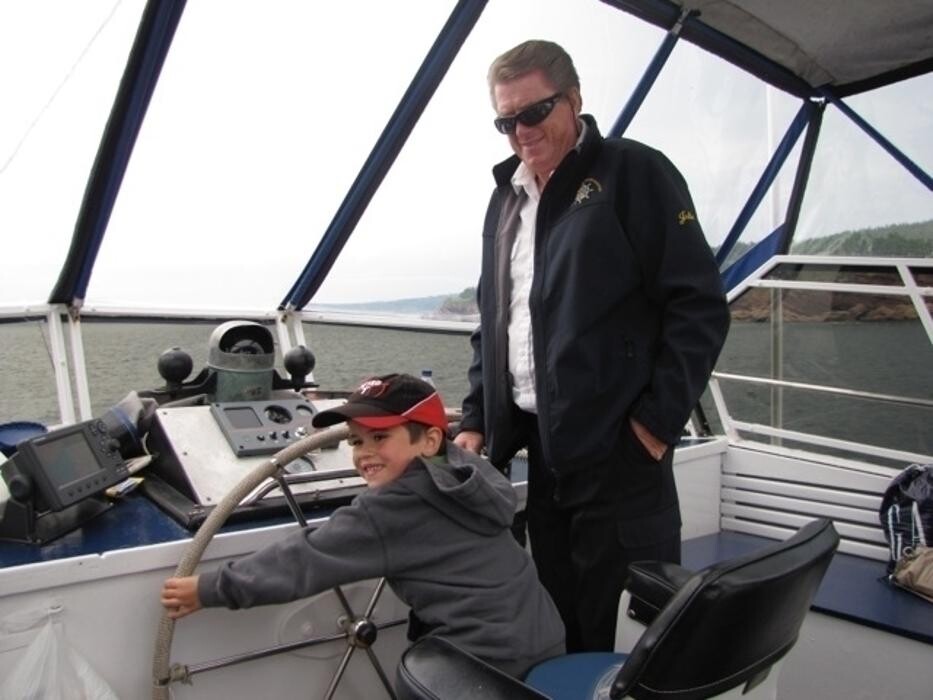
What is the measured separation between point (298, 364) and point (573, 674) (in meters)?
1.32

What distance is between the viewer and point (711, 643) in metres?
0.84

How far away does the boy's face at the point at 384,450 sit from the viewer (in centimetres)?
133

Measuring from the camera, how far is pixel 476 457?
1396 millimetres

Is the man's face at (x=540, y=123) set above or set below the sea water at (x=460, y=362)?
above

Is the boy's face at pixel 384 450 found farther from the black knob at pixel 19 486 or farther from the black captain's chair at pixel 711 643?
the black knob at pixel 19 486

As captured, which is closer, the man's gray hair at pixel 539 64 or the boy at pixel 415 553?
the boy at pixel 415 553

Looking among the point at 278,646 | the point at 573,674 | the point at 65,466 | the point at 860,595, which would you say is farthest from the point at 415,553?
the point at 860,595

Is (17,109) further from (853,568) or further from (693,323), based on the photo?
(853,568)

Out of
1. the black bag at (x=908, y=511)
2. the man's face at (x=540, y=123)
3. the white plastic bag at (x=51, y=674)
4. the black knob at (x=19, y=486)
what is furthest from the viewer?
the black bag at (x=908, y=511)

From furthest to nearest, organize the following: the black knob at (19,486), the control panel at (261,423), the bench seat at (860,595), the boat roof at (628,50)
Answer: the boat roof at (628,50), the bench seat at (860,595), the control panel at (261,423), the black knob at (19,486)

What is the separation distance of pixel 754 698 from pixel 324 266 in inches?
95.4

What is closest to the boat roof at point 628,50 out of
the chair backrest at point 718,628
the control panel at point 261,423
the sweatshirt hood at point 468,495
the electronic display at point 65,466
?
the control panel at point 261,423

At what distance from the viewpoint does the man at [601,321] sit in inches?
53.6

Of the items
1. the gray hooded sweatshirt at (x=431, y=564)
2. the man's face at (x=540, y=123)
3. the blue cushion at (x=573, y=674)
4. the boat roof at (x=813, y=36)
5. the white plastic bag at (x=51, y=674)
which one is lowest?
the blue cushion at (x=573, y=674)
